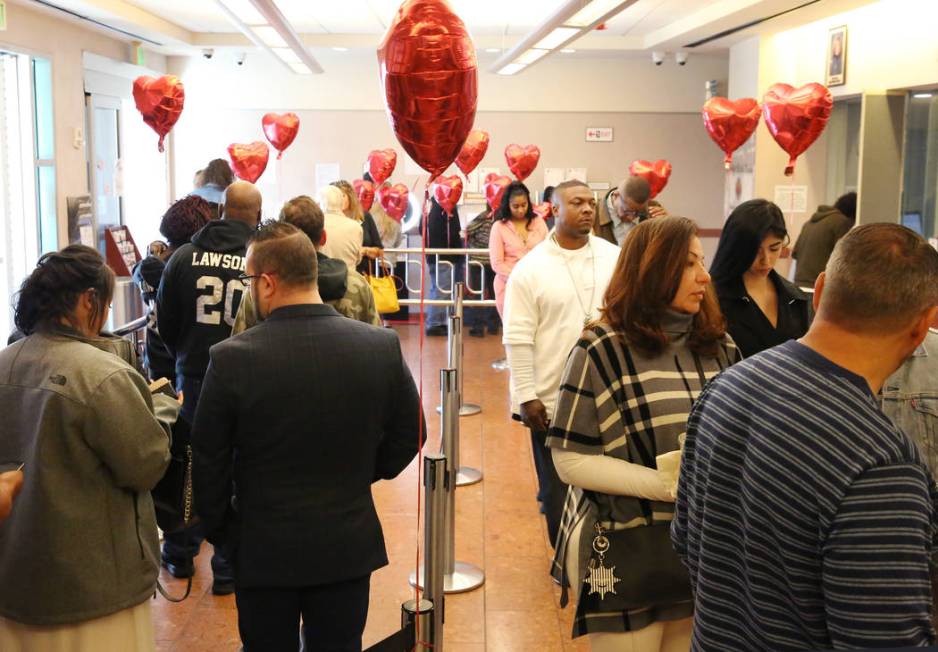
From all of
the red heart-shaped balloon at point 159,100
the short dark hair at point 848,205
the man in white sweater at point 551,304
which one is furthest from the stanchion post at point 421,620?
the short dark hair at point 848,205

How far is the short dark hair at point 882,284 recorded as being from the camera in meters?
1.60

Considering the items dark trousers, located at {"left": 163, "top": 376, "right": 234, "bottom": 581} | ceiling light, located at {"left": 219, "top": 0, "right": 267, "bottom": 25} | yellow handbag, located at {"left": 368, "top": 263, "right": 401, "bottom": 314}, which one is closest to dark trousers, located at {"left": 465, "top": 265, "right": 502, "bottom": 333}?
yellow handbag, located at {"left": 368, "top": 263, "right": 401, "bottom": 314}

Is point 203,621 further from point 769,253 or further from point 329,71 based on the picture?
Result: point 329,71

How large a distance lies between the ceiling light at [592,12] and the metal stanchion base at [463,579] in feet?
13.2

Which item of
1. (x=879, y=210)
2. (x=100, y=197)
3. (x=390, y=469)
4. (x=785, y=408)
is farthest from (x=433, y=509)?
(x=100, y=197)

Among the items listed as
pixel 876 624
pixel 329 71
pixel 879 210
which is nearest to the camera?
pixel 876 624

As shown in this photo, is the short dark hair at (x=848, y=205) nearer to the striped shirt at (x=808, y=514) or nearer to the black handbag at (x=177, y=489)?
the black handbag at (x=177, y=489)

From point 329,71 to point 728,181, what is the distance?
5397 millimetres

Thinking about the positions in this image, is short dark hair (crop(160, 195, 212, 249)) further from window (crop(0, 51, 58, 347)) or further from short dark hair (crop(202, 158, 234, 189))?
window (crop(0, 51, 58, 347))

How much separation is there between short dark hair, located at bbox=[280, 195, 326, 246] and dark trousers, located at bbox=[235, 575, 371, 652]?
1684mm

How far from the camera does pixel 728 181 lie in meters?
11.9

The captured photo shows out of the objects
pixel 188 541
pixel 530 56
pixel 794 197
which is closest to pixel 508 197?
pixel 530 56

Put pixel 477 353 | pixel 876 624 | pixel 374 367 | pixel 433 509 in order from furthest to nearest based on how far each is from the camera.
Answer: pixel 477 353 < pixel 433 509 < pixel 374 367 < pixel 876 624

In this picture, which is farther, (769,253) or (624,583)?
(769,253)
